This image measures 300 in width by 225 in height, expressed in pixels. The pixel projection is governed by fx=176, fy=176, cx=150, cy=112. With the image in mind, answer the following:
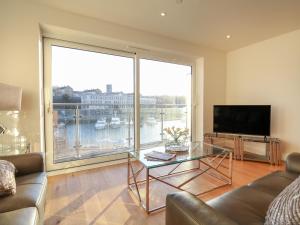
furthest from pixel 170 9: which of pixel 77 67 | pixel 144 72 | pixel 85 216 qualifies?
pixel 85 216

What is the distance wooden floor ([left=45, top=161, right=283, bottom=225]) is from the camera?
171 centimetres

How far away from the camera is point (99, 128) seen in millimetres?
3268

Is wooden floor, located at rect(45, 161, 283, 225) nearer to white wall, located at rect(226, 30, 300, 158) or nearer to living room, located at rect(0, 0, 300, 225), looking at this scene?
living room, located at rect(0, 0, 300, 225)

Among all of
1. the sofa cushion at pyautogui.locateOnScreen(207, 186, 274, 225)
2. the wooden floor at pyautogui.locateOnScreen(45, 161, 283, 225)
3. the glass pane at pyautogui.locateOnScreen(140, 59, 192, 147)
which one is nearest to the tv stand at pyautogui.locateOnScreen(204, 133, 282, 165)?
the wooden floor at pyautogui.locateOnScreen(45, 161, 283, 225)

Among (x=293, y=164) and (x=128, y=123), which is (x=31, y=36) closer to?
(x=128, y=123)

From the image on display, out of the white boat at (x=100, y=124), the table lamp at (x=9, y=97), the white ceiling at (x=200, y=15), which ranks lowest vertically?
the white boat at (x=100, y=124)

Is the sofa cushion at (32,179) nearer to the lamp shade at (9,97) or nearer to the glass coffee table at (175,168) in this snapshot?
the lamp shade at (9,97)

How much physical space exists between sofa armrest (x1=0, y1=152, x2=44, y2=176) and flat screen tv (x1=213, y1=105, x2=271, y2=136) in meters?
3.20

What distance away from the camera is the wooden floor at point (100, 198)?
1707 mm

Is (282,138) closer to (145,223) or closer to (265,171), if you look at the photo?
(265,171)

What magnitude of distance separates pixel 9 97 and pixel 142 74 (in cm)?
220

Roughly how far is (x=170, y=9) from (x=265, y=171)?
2.93 meters

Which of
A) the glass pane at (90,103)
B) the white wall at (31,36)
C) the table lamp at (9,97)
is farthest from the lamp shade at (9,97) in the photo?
the glass pane at (90,103)

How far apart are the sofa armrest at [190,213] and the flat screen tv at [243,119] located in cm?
292
